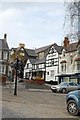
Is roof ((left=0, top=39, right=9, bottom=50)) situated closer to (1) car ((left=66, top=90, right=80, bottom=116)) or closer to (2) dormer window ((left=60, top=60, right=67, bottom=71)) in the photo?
(2) dormer window ((left=60, top=60, right=67, bottom=71))

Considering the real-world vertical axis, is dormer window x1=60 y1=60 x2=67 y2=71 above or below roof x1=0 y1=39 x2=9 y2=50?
below

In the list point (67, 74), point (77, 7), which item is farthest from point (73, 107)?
point (67, 74)

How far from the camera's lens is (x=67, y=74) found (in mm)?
55719

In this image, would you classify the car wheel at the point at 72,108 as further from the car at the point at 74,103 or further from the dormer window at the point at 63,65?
the dormer window at the point at 63,65

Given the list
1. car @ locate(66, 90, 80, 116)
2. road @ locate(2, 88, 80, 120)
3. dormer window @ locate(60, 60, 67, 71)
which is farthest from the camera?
dormer window @ locate(60, 60, 67, 71)

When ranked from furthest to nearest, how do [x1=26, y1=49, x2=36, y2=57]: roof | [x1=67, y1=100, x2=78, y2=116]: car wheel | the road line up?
[x1=26, y1=49, x2=36, y2=57]: roof
[x1=67, y1=100, x2=78, y2=116]: car wheel
the road

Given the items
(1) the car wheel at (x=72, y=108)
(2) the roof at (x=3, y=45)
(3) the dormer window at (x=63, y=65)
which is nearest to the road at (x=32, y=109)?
(1) the car wheel at (x=72, y=108)

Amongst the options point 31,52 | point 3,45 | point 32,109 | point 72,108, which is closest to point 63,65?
point 3,45

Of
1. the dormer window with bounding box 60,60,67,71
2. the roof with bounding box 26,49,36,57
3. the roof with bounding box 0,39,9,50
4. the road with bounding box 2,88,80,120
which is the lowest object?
the road with bounding box 2,88,80,120

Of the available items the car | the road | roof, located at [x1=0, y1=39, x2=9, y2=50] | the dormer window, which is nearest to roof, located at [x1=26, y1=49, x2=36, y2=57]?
roof, located at [x1=0, y1=39, x2=9, y2=50]

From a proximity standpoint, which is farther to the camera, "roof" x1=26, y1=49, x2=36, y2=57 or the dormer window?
"roof" x1=26, y1=49, x2=36, y2=57

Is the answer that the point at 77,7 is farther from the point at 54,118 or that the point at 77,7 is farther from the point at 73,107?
the point at 54,118

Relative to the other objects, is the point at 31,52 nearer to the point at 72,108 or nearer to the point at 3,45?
the point at 3,45

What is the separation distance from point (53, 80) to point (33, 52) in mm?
23154
